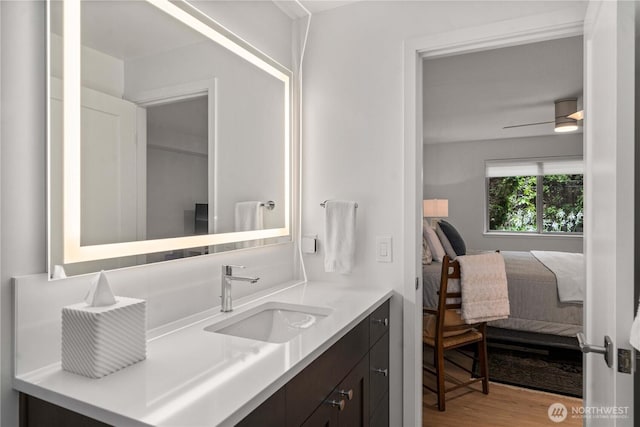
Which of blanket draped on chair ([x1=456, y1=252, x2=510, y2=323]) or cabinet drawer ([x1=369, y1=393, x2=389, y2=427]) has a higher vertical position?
blanket draped on chair ([x1=456, y1=252, x2=510, y2=323])

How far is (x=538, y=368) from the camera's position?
288cm

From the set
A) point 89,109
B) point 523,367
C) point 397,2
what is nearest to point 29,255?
point 89,109

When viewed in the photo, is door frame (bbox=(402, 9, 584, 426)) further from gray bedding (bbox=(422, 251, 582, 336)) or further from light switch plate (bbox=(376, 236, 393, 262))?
gray bedding (bbox=(422, 251, 582, 336))

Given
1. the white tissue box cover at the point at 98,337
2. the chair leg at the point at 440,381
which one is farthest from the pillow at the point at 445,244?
the white tissue box cover at the point at 98,337

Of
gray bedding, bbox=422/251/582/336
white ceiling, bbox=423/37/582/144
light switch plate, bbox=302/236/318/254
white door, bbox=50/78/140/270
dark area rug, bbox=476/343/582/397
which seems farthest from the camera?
white ceiling, bbox=423/37/582/144

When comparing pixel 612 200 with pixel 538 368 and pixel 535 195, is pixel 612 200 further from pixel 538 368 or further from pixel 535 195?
pixel 535 195

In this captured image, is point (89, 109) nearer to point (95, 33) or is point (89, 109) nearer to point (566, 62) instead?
point (95, 33)

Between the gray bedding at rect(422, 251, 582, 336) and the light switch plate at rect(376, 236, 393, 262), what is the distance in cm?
137

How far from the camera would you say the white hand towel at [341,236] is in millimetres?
1907

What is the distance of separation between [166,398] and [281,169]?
1.36m

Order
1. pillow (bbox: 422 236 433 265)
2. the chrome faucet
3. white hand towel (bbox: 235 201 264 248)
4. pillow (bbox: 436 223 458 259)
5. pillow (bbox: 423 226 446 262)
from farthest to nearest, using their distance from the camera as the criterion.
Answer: pillow (bbox: 436 223 458 259)
pillow (bbox: 423 226 446 262)
pillow (bbox: 422 236 433 265)
white hand towel (bbox: 235 201 264 248)
the chrome faucet

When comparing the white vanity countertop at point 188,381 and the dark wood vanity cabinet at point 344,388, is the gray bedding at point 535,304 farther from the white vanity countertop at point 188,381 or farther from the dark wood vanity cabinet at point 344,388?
the white vanity countertop at point 188,381

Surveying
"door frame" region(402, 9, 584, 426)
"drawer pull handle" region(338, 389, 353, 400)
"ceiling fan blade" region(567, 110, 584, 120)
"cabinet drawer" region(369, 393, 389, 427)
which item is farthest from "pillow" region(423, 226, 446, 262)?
"drawer pull handle" region(338, 389, 353, 400)

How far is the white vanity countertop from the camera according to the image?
75 centimetres
